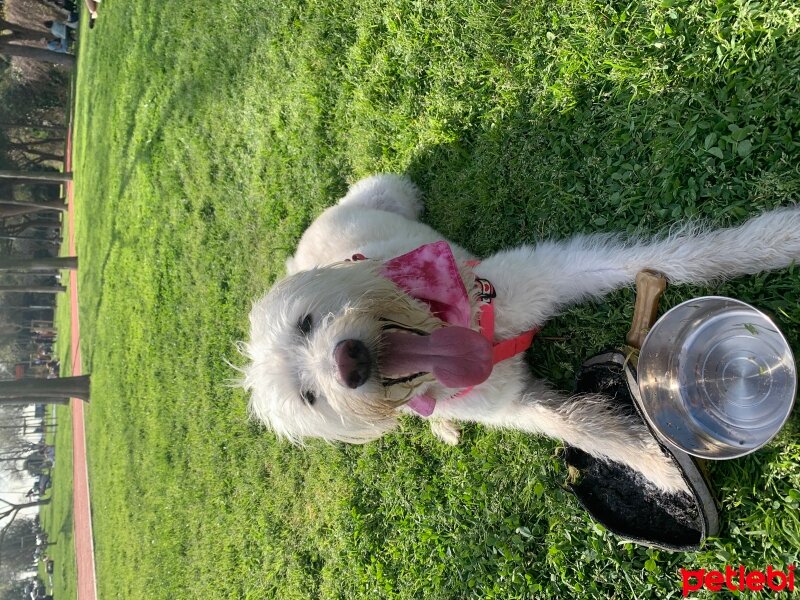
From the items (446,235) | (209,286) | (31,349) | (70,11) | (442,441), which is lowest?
(442,441)

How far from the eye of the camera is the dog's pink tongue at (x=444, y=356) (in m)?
2.52

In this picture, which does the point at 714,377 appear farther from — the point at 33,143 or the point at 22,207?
the point at 33,143

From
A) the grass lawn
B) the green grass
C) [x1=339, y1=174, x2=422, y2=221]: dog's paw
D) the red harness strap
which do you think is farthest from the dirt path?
the red harness strap

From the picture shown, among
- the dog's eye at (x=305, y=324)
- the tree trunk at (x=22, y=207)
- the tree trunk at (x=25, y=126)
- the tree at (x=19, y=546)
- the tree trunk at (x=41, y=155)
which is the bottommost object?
the tree at (x=19, y=546)

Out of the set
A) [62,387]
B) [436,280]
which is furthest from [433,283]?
[62,387]

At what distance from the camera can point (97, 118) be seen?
15.3 metres

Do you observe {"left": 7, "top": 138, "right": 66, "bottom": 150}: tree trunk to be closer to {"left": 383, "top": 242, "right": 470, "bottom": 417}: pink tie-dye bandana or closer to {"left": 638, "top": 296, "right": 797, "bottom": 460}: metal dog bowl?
{"left": 383, "top": 242, "right": 470, "bottom": 417}: pink tie-dye bandana

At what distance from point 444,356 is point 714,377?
4.98ft

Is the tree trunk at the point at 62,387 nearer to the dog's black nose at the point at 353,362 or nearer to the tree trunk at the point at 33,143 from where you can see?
the dog's black nose at the point at 353,362

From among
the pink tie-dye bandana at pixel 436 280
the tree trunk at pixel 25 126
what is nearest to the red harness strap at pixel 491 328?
the pink tie-dye bandana at pixel 436 280

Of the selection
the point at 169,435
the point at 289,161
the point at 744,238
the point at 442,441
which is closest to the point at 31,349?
the point at 169,435

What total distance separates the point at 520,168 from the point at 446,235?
0.91 m

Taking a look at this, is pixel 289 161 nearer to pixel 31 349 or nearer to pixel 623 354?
pixel 623 354

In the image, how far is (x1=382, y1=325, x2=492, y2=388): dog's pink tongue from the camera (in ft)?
8.26
